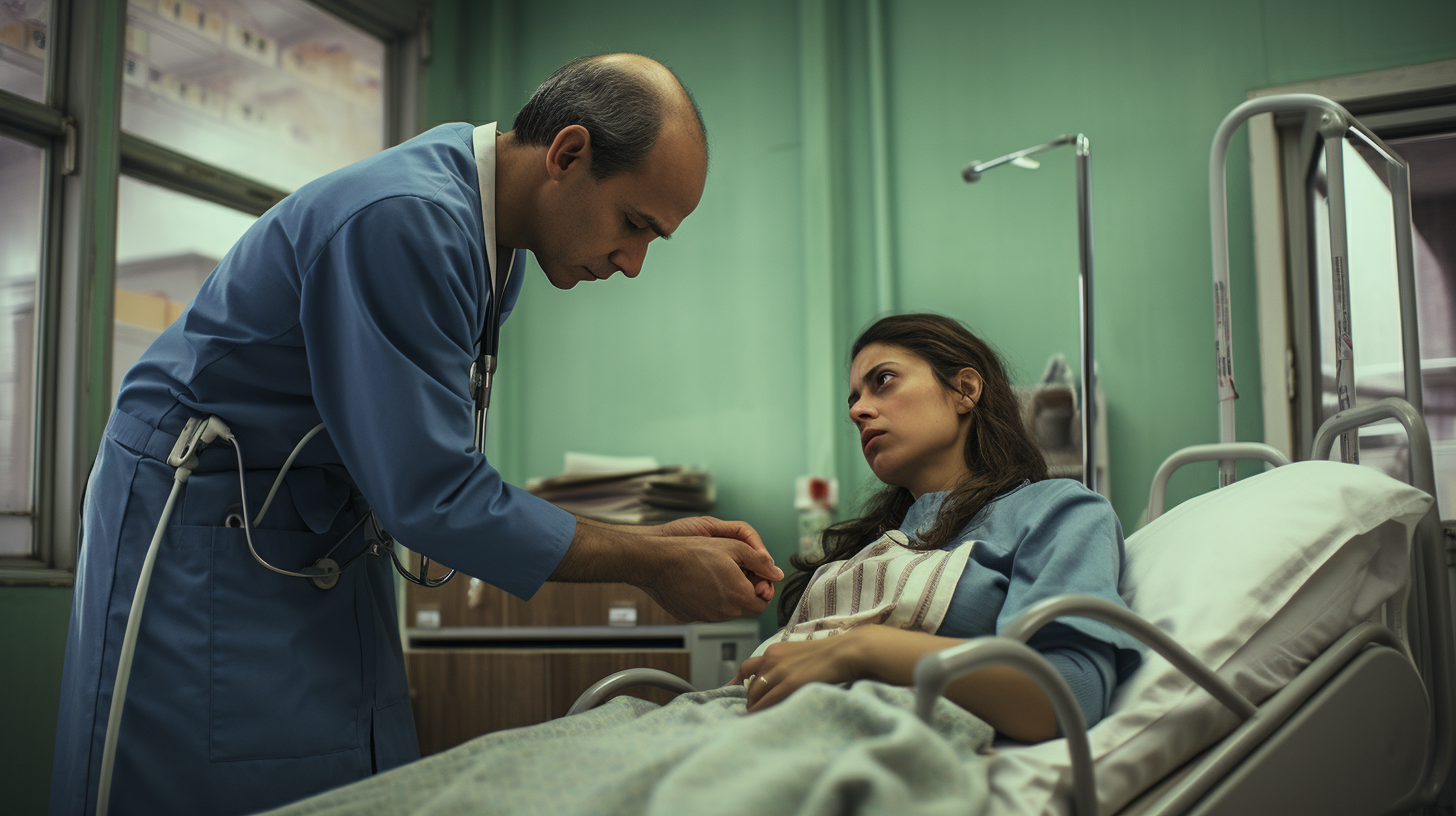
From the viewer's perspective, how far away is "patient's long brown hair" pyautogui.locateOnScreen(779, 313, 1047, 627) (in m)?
1.46

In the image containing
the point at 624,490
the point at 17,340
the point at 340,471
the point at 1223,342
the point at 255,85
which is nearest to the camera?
the point at 340,471

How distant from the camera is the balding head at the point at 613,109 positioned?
1198mm

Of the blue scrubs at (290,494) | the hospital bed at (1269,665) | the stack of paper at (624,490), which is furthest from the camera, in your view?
the stack of paper at (624,490)

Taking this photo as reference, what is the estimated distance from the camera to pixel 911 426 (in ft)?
4.94

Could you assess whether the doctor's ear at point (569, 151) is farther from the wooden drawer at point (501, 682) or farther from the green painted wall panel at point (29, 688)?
the green painted wall panel at point (29, 688)

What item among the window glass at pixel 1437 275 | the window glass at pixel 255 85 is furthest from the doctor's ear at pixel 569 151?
the window glass at pixel 1437 275

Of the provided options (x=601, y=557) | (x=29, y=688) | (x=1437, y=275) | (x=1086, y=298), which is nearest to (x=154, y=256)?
(x=29, y=688)

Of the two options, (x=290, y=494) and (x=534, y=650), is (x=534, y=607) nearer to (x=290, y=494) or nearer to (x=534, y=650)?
(x=534, y=650)

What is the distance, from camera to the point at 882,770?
0.77 metres

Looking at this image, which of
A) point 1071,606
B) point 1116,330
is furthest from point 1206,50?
point 1071,606

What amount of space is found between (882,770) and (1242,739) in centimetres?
53

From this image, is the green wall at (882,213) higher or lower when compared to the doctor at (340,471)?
higher

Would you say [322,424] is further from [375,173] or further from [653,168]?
[653,168]

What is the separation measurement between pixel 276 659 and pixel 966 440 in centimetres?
102
